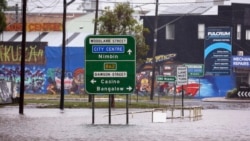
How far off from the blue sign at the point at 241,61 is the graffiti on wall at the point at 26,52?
70.8 feet

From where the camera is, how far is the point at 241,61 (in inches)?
3054

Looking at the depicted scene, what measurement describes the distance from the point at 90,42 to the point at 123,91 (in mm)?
2154

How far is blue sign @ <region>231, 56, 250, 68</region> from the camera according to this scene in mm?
77306

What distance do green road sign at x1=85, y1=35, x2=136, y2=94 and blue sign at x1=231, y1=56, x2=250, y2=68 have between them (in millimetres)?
52985

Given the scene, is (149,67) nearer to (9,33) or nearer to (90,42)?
(9,33)

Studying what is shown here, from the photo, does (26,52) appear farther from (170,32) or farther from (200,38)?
(200,38)

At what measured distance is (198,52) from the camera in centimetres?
7894

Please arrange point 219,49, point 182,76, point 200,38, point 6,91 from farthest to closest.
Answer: point 200,38 < point 219,49 < point 6,91 < point 182,76

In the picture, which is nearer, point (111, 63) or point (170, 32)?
point (111, 63)

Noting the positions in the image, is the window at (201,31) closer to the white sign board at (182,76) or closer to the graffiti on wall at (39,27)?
the graffiti on wall at (39,27)

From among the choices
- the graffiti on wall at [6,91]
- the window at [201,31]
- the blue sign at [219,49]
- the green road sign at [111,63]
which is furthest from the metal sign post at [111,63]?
the window at [201,31]

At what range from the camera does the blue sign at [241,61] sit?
254 ft

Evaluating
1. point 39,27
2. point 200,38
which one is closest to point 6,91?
point 200,38

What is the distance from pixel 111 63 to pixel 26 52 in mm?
56442
